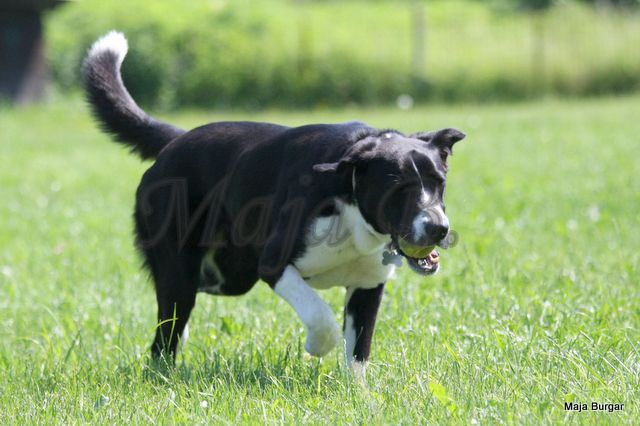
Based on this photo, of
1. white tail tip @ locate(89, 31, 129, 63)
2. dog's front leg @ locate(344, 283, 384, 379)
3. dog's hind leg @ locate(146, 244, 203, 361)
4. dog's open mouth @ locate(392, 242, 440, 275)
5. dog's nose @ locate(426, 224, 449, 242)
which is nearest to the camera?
dog's nose @ locate(426, 224, 449, 242)

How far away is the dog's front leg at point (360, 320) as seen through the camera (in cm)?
425

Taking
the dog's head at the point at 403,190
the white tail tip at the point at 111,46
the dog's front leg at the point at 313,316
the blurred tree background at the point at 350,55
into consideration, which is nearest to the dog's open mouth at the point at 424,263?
the dog's head at the point at 403,190

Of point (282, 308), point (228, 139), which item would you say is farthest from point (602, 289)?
point (228, 139)

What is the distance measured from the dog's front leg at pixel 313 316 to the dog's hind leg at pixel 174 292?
798 millimetres

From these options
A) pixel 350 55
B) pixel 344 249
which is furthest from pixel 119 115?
pixel 350 55

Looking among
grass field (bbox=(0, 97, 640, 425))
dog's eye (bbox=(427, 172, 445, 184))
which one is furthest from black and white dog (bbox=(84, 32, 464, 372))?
grass field (bbox=(0, 97, 640, 425))

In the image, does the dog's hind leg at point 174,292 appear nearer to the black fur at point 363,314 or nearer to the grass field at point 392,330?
the grass field at point 392,330

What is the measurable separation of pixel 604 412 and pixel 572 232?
4.61m

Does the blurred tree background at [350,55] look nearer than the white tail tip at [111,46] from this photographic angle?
No

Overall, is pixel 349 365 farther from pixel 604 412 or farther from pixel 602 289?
pixel 602 289

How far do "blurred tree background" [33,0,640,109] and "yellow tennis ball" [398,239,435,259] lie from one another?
17437 millimetres

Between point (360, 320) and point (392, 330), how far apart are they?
43 cm

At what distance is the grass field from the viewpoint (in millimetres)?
3490

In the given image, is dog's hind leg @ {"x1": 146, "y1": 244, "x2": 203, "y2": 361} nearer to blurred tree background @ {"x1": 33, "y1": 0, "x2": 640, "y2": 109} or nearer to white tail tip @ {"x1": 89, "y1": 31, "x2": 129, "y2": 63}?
white tail tip @ {"x1": 89, "y1": 31, "x2": 129, "y2": 63}
